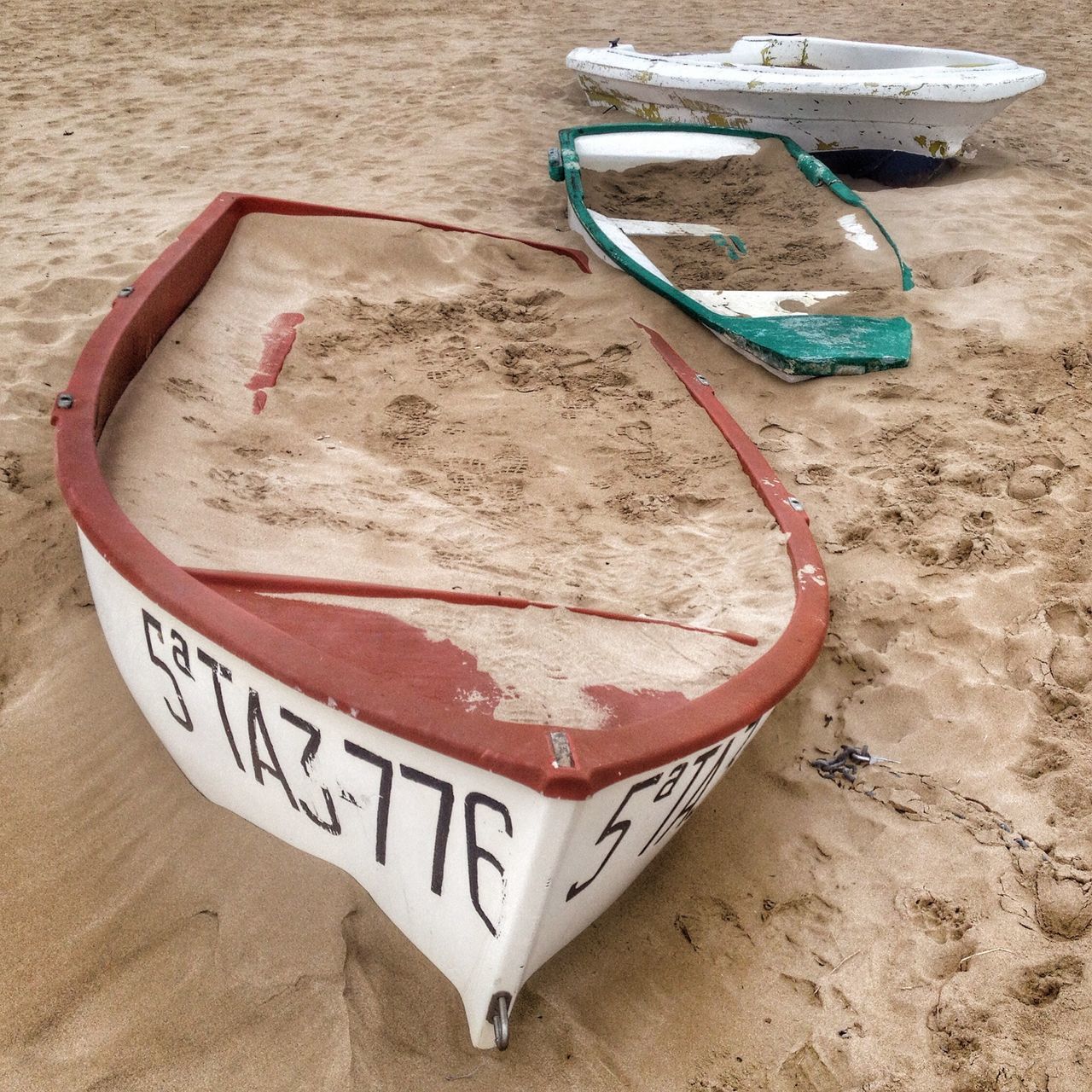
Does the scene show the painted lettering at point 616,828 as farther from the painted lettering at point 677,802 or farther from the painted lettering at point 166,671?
the painted lettering at point 166,671

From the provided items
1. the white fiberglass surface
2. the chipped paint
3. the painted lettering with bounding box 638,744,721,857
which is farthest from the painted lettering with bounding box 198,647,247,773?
the chipped paint

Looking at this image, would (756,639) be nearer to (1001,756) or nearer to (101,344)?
(1001,756)

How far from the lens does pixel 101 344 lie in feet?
8.07

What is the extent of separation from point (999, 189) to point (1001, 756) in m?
4.19

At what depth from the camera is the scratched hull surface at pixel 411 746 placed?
56.0 inches

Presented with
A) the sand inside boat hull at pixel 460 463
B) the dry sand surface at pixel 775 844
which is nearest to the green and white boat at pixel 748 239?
the dry sand surface at pixel 775 844

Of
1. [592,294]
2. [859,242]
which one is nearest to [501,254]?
[592,294]

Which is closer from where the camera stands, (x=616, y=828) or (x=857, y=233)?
(x=616, y=828)

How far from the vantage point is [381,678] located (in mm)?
1626

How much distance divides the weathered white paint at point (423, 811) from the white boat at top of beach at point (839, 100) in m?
4.65

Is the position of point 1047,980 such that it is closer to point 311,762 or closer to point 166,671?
point 311,762

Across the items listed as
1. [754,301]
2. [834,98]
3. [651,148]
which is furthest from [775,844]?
[834,98]

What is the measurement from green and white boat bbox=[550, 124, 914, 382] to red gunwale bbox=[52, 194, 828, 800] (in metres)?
1.30

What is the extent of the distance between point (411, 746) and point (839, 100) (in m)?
5.11
